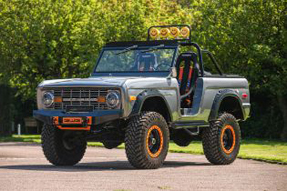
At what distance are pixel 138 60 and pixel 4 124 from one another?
852 inches

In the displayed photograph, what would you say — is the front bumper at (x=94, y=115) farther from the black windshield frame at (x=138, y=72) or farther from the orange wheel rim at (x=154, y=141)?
the black windshield frame at (x=138, y=72)

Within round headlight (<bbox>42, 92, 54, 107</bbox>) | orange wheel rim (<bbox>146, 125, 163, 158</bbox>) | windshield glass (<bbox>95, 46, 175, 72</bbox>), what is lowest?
orange wheel rim (<bbox>146, 125, 163, 158</bbox>)

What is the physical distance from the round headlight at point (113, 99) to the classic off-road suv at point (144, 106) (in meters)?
0.02

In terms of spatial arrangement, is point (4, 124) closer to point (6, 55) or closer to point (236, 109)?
point (6, 55)

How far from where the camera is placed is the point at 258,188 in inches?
441

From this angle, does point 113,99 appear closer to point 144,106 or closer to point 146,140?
point 146,140

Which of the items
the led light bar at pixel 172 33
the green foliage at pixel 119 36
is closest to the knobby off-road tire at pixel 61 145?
the led light bar at pixel 172 33

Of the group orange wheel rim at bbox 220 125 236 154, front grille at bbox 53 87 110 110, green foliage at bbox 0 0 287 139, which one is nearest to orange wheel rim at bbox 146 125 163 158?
front grille at bbox 53 87 110 110

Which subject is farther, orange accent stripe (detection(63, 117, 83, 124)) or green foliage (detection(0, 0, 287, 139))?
green foliage (detection(0, 0, 287, 139))

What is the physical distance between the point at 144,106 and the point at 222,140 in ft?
7.74

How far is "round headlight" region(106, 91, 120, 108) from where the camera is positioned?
14.3m

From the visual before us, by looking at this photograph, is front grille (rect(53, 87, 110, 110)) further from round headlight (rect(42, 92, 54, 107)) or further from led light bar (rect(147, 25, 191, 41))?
led light bar (rect(147, 25, 191, 41))

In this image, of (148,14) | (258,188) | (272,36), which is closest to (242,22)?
(272,36)

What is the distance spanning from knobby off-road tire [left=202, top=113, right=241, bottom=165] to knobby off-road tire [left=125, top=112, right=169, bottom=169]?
180cm
